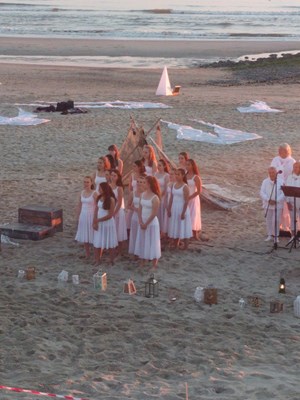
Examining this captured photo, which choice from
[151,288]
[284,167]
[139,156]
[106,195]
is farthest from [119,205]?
[139,156]

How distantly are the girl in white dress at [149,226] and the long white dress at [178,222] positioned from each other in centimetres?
79

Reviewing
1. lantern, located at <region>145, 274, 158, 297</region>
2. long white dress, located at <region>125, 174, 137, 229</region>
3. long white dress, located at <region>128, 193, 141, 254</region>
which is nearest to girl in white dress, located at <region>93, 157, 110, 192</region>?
long white dress, located at <region>125, 174, 137, 229</region>

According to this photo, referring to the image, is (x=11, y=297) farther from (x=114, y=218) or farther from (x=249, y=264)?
(x=249, y=264)

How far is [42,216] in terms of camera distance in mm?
14773

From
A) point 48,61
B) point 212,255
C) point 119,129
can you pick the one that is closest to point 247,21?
point 48,61

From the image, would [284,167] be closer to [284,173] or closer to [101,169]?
[284,173]

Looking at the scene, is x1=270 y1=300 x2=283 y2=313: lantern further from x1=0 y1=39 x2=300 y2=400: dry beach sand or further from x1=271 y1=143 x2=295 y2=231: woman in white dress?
x1=271 y1=143 x2=295 y2=231: woman in white dress

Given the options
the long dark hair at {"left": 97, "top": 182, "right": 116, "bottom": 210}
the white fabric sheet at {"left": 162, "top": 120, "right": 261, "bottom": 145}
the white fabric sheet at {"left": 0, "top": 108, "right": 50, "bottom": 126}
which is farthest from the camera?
the white fabric sheet at {"left": 0, "top": 108, "right": 50, "bottom": 126}

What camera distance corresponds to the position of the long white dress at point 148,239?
12836 millimetres

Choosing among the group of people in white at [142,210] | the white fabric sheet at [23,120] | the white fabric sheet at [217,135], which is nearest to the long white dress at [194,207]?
the group of people in white at [142,210]

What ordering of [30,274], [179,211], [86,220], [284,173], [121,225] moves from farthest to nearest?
[284,173]
[179,211]
[121,225]
[86,220]
[30,274]

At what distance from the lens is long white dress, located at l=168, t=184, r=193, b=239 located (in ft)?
44.6

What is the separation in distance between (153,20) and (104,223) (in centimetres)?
7151

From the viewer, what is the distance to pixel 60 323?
1083 cm
